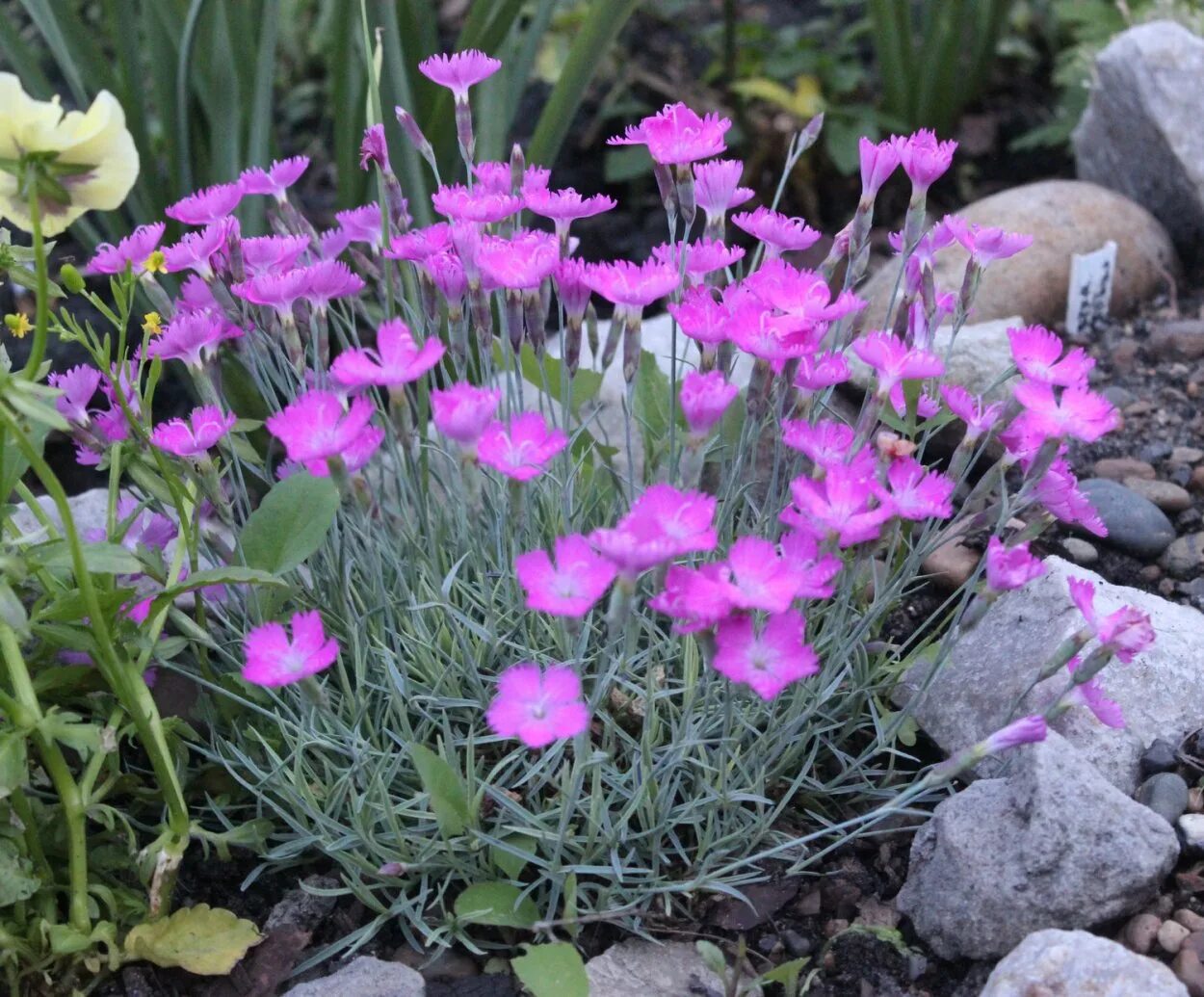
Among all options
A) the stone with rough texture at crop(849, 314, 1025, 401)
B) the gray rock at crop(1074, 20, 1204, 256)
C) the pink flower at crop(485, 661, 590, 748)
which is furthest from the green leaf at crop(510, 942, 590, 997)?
the gray rock at crop(1074, 20, 1204, 256)

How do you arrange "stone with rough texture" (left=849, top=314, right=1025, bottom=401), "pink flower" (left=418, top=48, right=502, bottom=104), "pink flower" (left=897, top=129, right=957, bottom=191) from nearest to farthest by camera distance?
"pink flower" (left=897, top=129, right=957, bottom=191) < "pink flower" (left=418, top=48, right=502, bottom=104) < "stone with rough texture" (left=849, top=314, right=1025, bottom=401)

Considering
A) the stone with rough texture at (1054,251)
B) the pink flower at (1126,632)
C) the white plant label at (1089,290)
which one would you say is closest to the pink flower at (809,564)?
the pink flower at (1126,632)

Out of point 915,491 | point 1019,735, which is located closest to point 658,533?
point 915,491

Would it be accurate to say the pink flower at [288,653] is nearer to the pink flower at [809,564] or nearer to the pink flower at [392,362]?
the pink flower at [392,362]

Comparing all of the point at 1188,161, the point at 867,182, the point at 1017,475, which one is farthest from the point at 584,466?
the point at 1188,161

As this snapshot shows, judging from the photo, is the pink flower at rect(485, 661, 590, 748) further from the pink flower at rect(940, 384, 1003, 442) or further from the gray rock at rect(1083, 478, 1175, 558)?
the gray rock at rect(1083, 478, 1175, 558)

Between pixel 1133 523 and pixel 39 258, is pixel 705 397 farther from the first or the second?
pixel 1133 523
